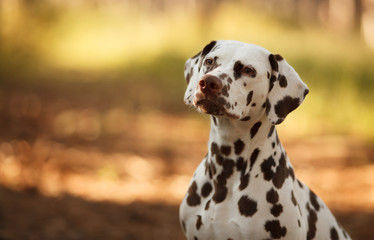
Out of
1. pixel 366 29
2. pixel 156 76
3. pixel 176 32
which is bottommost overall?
pixel 156 76

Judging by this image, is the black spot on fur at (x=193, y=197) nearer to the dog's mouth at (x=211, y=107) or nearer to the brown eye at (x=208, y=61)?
the dog's mouth at (x=211, y=107)

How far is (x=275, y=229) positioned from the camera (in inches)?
115

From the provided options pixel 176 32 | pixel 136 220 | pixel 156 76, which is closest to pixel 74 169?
pixel 136 220

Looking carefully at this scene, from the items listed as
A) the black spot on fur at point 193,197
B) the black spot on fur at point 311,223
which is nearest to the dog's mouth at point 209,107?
the black spot on fur at point 193,197

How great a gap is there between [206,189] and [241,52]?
0.91 m

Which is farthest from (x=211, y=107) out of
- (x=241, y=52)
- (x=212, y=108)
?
(x=241, y=52)

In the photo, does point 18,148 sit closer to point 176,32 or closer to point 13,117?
point 13,117

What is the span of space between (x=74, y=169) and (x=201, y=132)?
3.77 metres

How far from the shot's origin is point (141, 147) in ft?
29.0

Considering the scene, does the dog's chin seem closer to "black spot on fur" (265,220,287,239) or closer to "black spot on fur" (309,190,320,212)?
"black spot on fur" (265,220,287,239)

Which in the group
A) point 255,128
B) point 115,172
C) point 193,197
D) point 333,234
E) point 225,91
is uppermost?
point 225,91

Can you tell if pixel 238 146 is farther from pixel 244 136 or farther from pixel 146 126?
pixel 146 126

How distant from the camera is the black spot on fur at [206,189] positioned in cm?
319

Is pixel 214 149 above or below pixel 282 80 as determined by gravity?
below
